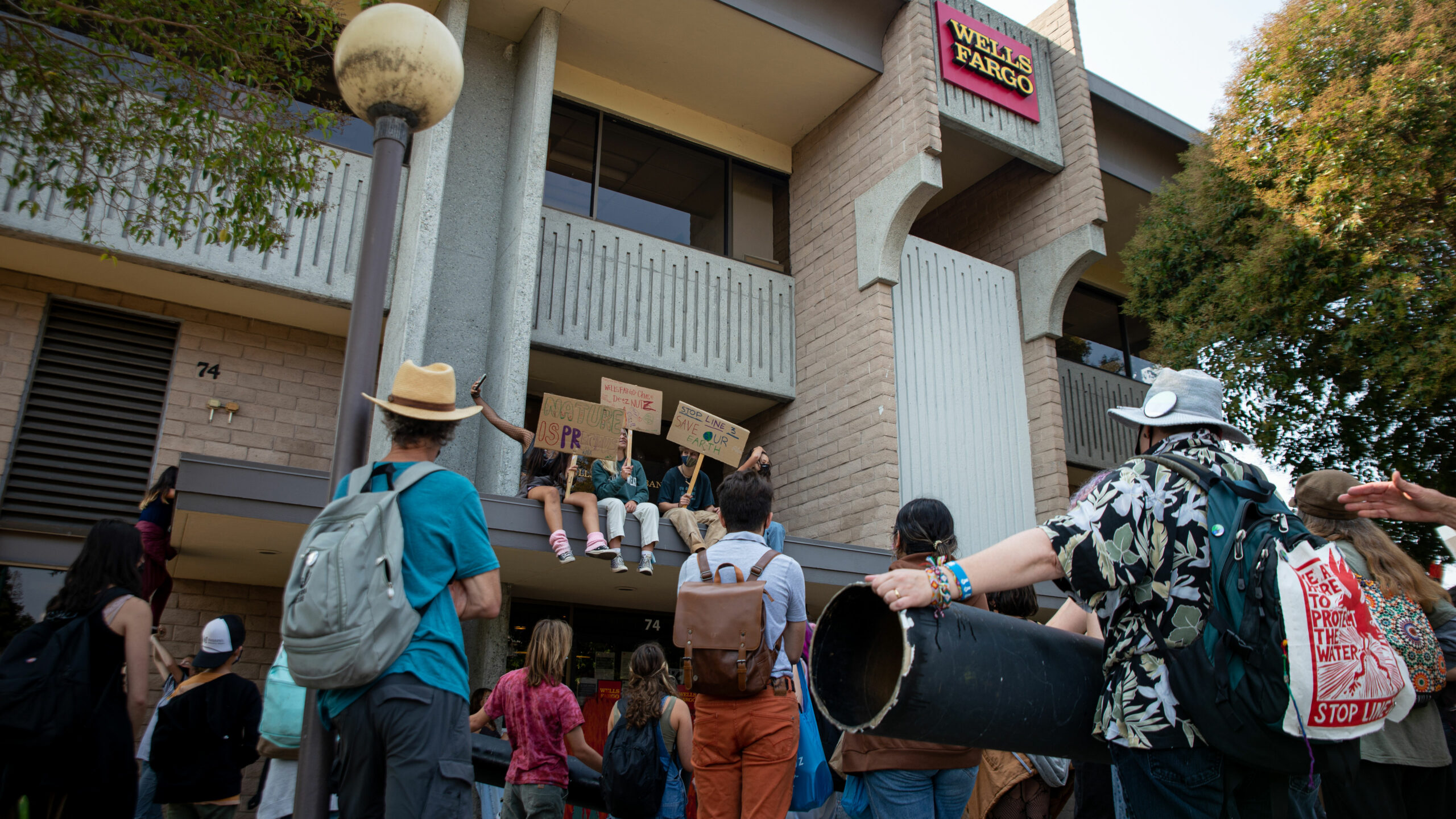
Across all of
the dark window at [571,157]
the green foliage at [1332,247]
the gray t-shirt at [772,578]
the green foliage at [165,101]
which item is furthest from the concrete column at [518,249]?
the green foliage at [1332,247]

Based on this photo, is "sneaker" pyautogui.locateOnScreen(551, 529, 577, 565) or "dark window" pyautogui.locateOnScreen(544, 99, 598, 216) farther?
"dark window" pyautogui.locateOnScreen(544, 99, 598, 216)

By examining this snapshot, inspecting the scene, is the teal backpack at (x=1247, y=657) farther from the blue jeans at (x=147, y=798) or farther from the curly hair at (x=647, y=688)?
the blue jeans at (x=147, y=798)

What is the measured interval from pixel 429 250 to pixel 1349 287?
32.6ft

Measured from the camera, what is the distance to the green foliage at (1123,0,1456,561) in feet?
31.2

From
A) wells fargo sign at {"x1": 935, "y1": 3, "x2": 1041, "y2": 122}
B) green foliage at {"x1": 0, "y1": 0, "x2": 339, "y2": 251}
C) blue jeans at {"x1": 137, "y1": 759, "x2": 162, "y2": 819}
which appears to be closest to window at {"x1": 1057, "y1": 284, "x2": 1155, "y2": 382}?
wells fargo sign at {"x1": 935, "y1": 3, "x2": 1041, "y2": 122}

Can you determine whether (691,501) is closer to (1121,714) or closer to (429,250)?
(429,250)

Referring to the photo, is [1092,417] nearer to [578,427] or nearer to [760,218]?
[760,218]

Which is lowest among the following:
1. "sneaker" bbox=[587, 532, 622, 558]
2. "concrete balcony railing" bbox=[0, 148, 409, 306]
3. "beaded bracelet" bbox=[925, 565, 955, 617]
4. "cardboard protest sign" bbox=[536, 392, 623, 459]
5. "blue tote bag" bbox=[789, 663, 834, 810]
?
"blue tote bag" bbox=[789, 663, 834, 810]

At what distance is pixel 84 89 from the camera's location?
8086 mm

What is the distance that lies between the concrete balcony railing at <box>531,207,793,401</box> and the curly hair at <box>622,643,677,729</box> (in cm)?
545

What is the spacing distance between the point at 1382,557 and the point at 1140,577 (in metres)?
2.40

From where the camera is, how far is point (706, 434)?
8250 millimetres

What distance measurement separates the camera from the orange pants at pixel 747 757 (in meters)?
4.13

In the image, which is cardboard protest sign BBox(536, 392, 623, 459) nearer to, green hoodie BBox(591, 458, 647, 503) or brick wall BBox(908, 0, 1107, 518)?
green hoodie BBox(591, 458, 647, 503)
